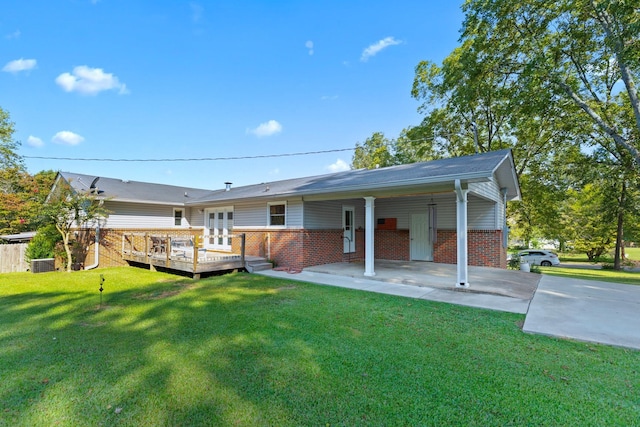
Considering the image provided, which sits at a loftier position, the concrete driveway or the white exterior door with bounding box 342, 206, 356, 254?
the white exterior door with bounding box 342, 206, 356, 254

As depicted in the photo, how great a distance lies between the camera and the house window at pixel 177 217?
13680mm

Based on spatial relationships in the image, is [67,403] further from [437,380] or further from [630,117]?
[630,117]

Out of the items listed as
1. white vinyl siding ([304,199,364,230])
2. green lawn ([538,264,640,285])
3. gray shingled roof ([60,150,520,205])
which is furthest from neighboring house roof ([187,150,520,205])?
green lawn ([538,264,640,285])

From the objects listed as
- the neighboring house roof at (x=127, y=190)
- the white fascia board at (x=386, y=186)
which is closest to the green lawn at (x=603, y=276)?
the white fascia board at (x=386, y=186)

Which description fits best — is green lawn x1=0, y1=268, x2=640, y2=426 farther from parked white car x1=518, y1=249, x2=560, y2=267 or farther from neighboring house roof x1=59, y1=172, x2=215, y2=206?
parked white car x1=518, y1=249, x2=560, y2=267

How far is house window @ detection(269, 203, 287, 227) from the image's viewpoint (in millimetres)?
10586

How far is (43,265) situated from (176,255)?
4.84 meters

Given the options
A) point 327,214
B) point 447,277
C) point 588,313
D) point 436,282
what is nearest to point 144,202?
point 327,214

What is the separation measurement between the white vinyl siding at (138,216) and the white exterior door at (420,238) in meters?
10.9

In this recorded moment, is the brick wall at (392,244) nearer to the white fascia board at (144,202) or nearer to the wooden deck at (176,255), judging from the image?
the wooden deck at (176,255)

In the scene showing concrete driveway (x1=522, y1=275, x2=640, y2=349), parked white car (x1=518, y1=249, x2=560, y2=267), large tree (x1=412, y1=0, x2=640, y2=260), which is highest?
large tree (x1=412, y1=0, x2=640, y2=260)

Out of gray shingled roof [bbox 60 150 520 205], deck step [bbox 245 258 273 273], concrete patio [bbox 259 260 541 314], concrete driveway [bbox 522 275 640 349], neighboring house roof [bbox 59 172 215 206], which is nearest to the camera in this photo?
concrete driveway [bbox 522 275 640 349]

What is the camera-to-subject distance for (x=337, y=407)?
7.93ft

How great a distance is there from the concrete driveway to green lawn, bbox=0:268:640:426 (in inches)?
14.6
